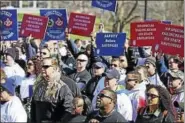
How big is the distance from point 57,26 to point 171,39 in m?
4.50

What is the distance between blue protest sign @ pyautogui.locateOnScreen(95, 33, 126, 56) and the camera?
1320 cm

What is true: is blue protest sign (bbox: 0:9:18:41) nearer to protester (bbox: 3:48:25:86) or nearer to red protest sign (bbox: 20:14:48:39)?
red protest sign (bbox: 20:14:48:39)

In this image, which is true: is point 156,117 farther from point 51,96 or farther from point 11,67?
point 11,67

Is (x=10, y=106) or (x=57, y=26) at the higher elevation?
(x=57, y=26)

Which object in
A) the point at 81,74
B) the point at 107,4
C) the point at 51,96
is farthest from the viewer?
the point at 107,4

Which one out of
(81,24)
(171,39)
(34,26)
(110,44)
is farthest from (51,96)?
(81,24)

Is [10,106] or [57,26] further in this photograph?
[57,26]

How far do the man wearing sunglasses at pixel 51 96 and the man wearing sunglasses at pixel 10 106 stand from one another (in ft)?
3.33

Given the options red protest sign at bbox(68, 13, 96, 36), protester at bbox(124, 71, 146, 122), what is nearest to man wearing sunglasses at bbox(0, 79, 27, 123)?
protester at bbox(124, 71, 146, 122)

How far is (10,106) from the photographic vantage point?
819 centimetres

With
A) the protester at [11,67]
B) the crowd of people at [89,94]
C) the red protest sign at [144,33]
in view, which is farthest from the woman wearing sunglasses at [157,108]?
the protester at [11,67]

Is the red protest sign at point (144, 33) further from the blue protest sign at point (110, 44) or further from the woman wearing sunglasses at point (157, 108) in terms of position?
the woman wearing sunglasses at point (157, 108)

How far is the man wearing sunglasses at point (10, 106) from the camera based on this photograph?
26.2ft

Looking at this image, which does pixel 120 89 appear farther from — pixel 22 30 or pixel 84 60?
pixel 22 30
